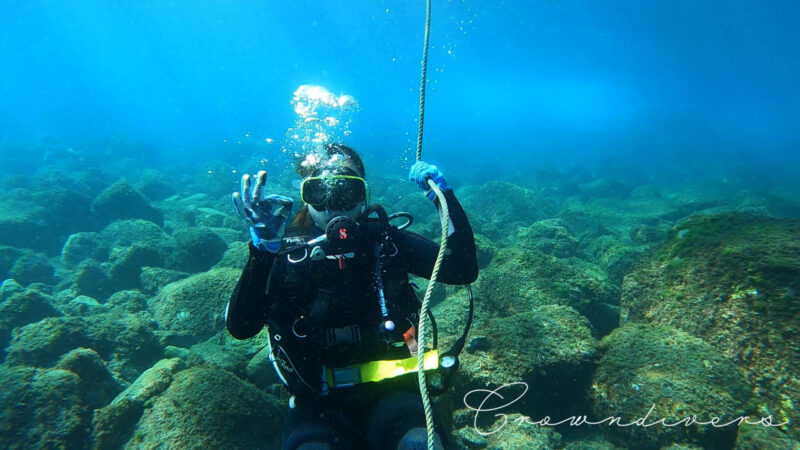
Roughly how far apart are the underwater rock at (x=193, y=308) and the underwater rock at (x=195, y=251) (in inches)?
96.2

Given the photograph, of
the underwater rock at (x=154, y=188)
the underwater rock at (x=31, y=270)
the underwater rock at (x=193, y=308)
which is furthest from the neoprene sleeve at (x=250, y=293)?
the underwater rock at (x=154, y=188)

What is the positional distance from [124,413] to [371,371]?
3.66m

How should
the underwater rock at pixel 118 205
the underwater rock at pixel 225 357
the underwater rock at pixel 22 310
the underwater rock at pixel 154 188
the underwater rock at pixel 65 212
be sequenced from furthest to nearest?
the underwater rock at pixel 154 188 < the underwater rock at pixel 118 205 < the underwater rock at pixel 65 212 < the underwater rock at pixel 22 310 < the underwater rock at pixel 225 357

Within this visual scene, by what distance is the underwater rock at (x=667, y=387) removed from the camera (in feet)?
11.0

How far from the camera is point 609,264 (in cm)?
870

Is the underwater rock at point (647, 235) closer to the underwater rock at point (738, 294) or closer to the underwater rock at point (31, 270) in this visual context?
the underwater rock at point (738, 294)

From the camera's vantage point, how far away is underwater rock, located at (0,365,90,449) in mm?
3549

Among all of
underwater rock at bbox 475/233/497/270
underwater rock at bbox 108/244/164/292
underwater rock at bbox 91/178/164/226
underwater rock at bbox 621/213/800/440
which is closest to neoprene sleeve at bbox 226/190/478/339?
underwater rock at bbox 621/213/800/440

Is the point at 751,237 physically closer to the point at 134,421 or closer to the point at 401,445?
the point at 401,445

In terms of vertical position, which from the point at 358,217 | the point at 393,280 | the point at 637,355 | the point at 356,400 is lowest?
the point at 637,355

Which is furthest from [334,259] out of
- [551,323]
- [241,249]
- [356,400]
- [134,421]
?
[241,249]

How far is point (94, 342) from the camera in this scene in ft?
17.8

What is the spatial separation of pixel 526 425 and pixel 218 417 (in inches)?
132

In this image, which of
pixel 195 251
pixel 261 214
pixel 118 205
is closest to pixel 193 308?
pixel 195 251
